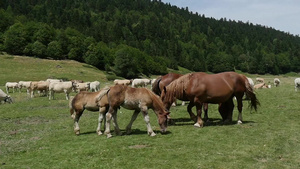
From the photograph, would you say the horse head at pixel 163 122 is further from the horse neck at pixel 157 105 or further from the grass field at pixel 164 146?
the grass field at pixel 164 146

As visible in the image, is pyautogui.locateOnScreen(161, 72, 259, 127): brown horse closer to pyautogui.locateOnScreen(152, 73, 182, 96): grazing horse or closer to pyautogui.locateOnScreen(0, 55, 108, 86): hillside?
pyautogui.locateOnScreen(152, 73, 182, 96): grazing horse

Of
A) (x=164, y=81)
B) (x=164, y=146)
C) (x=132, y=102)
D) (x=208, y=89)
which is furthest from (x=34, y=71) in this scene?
(x=164, y=146)

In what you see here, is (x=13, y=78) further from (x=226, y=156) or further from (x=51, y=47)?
(x=226, y=156)

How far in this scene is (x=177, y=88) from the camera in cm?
1430

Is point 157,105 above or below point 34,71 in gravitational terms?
below

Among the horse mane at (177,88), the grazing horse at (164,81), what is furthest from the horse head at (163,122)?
the grazing horse at (164,81)

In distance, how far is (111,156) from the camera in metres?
9.30

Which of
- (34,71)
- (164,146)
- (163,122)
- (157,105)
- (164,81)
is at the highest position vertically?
(34,71)

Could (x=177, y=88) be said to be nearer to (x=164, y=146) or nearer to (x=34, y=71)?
(x=164, y=146)

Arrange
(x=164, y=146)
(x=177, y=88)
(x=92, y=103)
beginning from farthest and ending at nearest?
1. (x=177, y=88)
2. (x=92, y=103)
3. (x=164, y=146)

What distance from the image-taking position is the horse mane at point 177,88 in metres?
14.1

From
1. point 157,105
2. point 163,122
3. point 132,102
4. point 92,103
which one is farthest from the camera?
point 92,103

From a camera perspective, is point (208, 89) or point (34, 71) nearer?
point (208, 89)

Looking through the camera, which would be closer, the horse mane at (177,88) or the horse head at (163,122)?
the horse head at (163,122)
